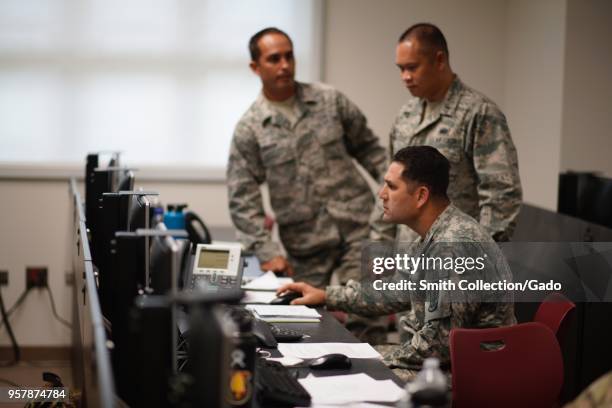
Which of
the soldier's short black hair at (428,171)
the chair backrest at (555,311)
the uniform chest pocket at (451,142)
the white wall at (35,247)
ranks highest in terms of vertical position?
the uniform chest pocket at (451,142)

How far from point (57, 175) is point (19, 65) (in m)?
0.70

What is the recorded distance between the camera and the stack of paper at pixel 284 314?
2895mm

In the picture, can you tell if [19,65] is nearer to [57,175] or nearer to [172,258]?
[57,175]

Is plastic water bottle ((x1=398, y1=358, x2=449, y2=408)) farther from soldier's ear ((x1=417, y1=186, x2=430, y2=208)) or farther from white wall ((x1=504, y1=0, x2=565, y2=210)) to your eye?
white wall ((x1=504, y1=0, x2=565, y2=210))

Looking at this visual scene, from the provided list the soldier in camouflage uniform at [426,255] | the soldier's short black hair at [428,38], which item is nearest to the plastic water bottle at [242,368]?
the soldier in camouflage uniform at [426,255]

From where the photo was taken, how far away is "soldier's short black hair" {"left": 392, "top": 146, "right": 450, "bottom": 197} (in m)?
2.76

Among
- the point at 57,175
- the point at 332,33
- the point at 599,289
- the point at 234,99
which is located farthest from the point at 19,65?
the point at 599,289

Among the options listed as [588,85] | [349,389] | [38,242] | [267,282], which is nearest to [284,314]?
[267,282]

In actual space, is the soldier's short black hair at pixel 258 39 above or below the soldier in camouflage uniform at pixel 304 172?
above

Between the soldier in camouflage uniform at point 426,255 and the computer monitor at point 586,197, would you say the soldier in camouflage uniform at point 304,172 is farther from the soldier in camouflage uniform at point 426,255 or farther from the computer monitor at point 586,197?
the soldier in camouflage uniform at point 426,255

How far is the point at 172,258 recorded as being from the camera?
1741 millimetres

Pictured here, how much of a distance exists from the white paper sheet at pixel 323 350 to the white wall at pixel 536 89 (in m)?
2.41

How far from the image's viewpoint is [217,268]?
10.5 ft

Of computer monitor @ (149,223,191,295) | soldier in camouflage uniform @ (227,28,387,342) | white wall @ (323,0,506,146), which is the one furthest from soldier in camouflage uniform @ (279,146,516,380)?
white wall @ (323,0,506,146)
